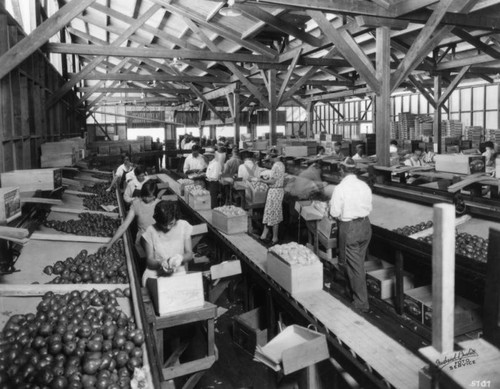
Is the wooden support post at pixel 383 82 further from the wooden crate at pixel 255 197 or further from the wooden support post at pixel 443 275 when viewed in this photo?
the wooden support post at pixel 443 275

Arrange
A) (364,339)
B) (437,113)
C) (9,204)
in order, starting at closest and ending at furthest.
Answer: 1. (364,339)
2. (9,204)
3. (437,113)

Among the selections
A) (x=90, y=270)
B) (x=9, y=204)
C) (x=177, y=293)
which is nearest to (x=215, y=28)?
(x=9, y=204)

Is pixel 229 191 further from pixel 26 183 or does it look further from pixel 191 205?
pixel 26 183

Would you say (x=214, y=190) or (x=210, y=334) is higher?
(x=214, y=190)

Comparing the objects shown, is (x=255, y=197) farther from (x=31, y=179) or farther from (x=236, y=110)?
(x=236, y=110)

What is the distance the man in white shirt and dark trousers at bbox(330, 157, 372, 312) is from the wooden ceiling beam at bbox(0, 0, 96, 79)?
4.53m

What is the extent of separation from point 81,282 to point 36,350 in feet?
3.82

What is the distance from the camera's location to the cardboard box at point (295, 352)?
110 inches

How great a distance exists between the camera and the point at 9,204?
3.94 m

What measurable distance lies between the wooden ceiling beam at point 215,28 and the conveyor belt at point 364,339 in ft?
27.2

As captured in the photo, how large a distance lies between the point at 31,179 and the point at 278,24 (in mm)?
6313

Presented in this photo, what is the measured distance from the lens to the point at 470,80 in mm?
19141

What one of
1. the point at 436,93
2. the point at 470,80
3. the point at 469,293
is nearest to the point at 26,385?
the point at 469,293

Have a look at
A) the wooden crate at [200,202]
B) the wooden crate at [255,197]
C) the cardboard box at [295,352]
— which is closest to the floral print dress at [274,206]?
the wooden crate at [255,197]
